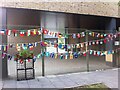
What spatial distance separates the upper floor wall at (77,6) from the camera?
8.73 m

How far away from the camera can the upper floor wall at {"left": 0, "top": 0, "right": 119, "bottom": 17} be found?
873 cm

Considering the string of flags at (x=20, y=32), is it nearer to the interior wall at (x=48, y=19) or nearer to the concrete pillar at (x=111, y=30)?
the interior wall at (x=48, y=19)

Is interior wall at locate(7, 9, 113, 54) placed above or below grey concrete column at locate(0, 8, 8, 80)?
above

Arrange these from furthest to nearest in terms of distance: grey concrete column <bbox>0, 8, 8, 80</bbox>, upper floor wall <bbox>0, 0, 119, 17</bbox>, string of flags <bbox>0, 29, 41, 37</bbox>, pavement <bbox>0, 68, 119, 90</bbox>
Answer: upper floor wall <bbox>0, 0, 119, 17</bbox>, grey concrete column <bbox>0, 8, 8, 80</bbox>, string of flags <bbox>0, 29, 41, 37</bbox>, pavement <bbox>0, 68, 119, 90</bbox>

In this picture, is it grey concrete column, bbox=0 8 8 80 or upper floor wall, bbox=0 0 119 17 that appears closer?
grey concrete column, bbox=0 8 8 80

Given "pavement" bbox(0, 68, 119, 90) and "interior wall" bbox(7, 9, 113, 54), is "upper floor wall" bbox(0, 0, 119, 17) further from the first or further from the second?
"pavement" bbox(0, 68, 119, 90)

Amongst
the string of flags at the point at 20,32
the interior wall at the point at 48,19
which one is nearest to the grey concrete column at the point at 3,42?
the string of flags at the point at 20,32

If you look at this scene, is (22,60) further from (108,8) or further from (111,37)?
(108,8)

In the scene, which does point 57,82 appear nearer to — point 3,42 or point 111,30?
point 3,42

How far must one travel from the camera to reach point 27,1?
8.79m

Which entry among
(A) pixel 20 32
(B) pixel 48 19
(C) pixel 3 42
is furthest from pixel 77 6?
(C) pixel 3 42

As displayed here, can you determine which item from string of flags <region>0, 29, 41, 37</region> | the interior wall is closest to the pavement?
string of flags <region>0, 29, 41, 37</region>

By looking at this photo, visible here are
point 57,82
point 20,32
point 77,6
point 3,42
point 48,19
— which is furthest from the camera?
point 48,19

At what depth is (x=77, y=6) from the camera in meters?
10.2
